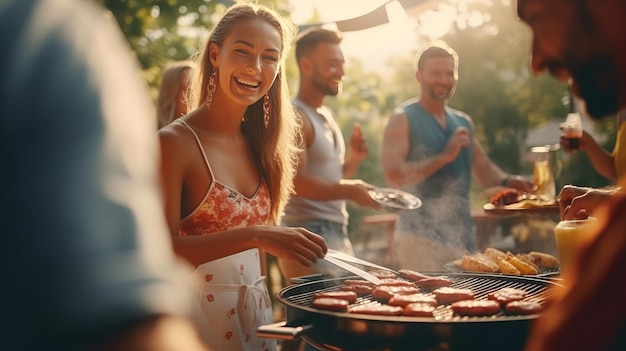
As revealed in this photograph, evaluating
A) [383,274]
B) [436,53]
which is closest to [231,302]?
[383,274]

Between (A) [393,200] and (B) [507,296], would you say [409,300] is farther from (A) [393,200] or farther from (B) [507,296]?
(A) [393,200]

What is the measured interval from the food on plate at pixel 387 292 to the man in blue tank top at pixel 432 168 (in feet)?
6.97

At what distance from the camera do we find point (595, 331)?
830 millimetres

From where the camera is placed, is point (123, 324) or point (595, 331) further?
point (595, 331)

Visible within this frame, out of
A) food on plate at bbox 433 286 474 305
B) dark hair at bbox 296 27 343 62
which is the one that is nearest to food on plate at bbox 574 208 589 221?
food on plate at bbox 433 286 474 305

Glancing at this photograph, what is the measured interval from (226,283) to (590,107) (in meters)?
1.69

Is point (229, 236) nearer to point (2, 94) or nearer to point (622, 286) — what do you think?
point (622, 286)

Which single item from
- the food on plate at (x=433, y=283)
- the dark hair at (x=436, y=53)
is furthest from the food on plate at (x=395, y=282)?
the dark hair at (x=436, y=53)

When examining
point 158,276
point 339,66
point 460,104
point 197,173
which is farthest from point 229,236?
point 460,104

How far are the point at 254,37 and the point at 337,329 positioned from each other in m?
1.44

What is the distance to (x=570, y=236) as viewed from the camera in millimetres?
1932

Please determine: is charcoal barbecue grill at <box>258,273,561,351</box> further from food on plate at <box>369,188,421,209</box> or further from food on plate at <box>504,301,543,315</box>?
food on plate at <box>369,188,421,209</box>

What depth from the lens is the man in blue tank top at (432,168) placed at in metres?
4.53

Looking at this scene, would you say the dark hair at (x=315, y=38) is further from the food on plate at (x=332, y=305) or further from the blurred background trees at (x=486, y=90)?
the blurred background trees at (x=486, y=90)
